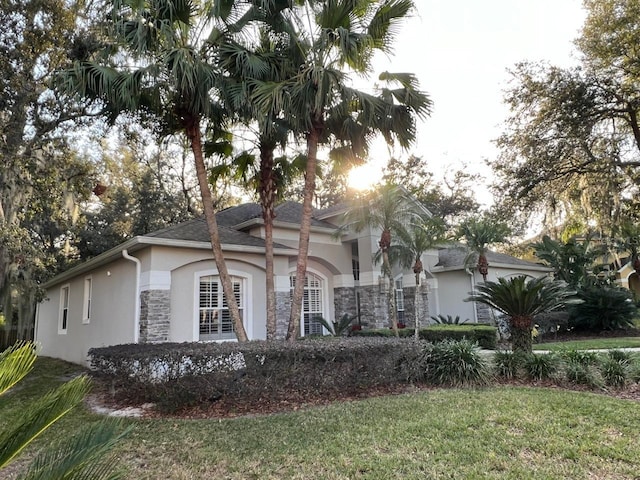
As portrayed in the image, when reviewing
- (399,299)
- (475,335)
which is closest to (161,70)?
(475,335)

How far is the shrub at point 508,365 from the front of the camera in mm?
8766

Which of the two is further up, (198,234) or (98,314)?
(198,234)

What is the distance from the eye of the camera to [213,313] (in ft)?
39.2

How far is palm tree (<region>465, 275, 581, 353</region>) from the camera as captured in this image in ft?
30.8

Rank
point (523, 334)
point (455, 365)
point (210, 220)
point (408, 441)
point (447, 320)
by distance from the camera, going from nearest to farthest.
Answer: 1. point (408, 441)
2. point (455, 365)
3. point (523, 334)
4. point (210, 220)
5. point (447, 320)

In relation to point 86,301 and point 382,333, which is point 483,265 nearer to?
point 382,333

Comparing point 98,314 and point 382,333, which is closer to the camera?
point 98,314

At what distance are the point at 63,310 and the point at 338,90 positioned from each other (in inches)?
558

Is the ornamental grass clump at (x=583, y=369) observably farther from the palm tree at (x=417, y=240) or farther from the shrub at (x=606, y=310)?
the shrub at (x=606, y=310)

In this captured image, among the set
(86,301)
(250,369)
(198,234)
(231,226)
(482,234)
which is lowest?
(250,369)

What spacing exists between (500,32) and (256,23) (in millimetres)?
6377

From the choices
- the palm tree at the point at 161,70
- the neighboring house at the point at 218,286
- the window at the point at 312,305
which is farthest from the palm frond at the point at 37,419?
the window at the point at 312,305

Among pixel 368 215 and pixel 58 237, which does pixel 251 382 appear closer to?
pixel 368 215

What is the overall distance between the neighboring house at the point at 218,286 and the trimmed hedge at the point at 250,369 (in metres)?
2.93
